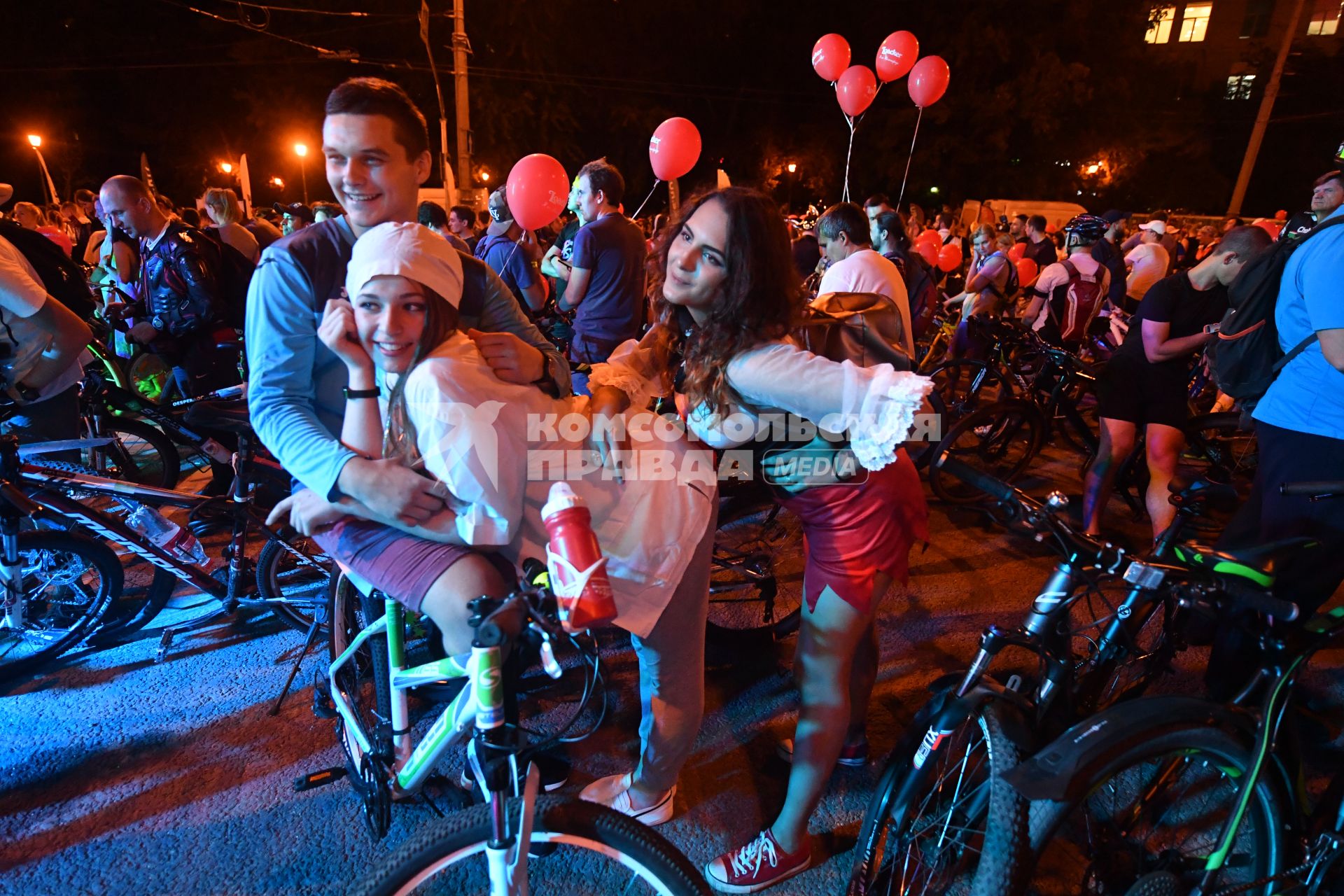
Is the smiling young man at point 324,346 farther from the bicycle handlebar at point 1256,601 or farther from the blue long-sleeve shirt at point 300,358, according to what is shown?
the bicycle handlebar at point 1256,601

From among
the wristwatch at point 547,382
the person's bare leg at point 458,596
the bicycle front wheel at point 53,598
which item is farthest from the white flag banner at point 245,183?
the person's bare leg at point 458,596

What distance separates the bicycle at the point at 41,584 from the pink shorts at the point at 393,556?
1889mm

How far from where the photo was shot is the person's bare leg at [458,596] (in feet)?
5.28

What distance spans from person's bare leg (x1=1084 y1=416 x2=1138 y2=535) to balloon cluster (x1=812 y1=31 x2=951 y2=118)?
5338 mm

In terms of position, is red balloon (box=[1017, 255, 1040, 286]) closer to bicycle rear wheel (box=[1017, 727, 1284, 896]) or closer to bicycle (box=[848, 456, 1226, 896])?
bicycle rear wheel (box=[1017, 727, 1284, 896])

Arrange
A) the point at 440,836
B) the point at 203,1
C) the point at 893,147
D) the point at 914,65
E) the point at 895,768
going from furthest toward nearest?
the point at 893,147 → the point at 203,1 → the point at 914,65 → the point at 895,768 → the point at 440,836

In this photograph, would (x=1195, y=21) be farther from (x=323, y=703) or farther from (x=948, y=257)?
(x=323, y=703)

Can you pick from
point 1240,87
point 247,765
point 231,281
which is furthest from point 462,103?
point 1240,87

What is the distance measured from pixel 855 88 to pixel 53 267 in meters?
7.53

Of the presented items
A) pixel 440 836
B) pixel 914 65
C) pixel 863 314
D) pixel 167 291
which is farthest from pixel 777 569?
pixel 914 65

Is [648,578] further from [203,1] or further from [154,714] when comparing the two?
[203,1]

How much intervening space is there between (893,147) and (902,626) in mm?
24862

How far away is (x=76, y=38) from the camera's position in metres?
21.8

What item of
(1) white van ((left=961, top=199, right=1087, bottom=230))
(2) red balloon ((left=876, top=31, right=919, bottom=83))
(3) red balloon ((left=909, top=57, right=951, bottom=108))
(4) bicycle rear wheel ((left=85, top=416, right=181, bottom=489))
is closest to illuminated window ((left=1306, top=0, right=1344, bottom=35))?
(1) white van ((left=961, top=199, right=1087, bottom=230))
